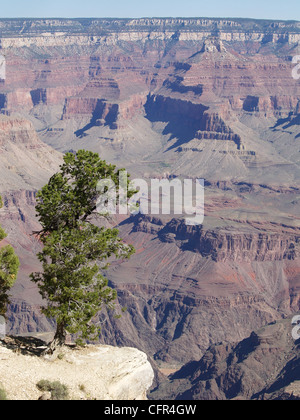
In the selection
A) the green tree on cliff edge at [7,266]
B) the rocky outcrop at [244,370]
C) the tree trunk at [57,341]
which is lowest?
the rocky outcrop at [244,370]

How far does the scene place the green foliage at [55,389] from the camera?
30.0 m

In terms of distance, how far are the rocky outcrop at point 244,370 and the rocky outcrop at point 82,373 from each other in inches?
1497

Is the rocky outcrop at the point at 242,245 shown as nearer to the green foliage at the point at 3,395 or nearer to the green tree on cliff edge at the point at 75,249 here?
the green tree on cliff edge at the point at 75,249

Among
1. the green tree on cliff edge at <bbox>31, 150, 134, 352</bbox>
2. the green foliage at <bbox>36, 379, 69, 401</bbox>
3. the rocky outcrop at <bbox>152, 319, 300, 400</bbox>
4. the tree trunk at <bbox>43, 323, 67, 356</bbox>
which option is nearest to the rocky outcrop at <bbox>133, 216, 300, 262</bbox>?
the rocky outcrop at <bbox>152, 319, 300, 400</bbox>

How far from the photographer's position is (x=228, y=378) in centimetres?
7500

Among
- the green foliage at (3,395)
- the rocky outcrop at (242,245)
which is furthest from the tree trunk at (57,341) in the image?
the rocky outcrop at (242,245)

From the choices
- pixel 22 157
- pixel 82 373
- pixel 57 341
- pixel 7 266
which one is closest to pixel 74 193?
pixel 7 266

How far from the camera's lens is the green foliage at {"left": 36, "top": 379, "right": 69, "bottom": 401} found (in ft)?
98.4

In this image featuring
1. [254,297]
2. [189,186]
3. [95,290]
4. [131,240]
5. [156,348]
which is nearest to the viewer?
[95,290]

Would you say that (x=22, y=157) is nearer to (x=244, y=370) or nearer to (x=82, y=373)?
(x=244, y=370)
